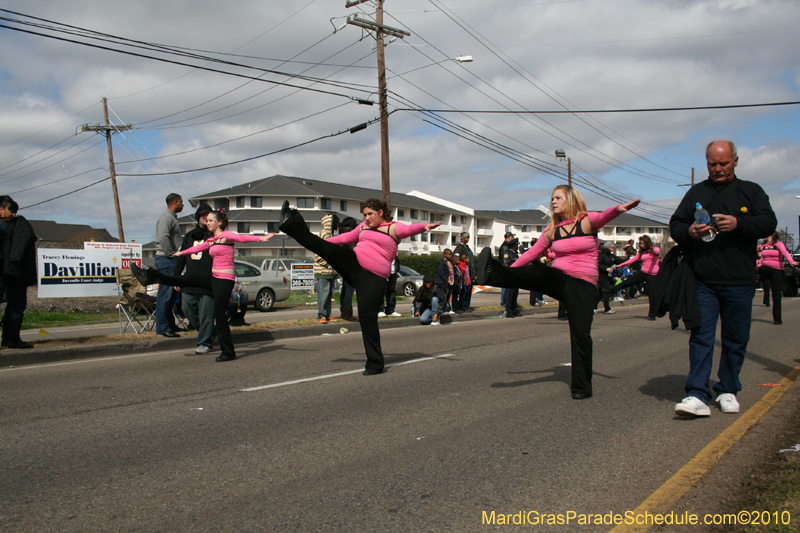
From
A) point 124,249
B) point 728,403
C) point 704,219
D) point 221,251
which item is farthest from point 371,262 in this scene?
point 124,249

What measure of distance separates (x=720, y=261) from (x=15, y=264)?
8021mm

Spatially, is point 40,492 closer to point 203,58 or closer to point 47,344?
point 47,344

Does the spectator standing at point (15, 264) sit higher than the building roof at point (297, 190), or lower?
lower

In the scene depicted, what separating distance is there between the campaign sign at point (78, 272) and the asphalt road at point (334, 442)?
19.0 ft

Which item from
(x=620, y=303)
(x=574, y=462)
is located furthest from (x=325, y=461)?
(x=620, y=303)

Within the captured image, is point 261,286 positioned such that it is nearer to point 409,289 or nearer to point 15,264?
point 409,289

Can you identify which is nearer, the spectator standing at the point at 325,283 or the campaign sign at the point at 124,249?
the spectator standing at the point at 325,283

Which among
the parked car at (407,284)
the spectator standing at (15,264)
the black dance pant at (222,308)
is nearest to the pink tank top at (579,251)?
the black dance pant at (222,308)

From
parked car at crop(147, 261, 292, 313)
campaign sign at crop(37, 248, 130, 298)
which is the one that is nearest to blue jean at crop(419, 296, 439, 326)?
campaign sign at crop(37, 248, 130, 298)

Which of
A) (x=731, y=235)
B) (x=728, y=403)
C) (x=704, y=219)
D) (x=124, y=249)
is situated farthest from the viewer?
(x=124, y=249)

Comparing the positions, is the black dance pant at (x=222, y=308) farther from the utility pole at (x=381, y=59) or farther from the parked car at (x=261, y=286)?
the utility pole at (x=381, y=59)

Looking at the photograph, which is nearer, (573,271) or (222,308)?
(573,271)

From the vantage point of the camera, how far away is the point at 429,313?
13469 mm

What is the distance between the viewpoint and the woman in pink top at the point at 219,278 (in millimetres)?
8016
